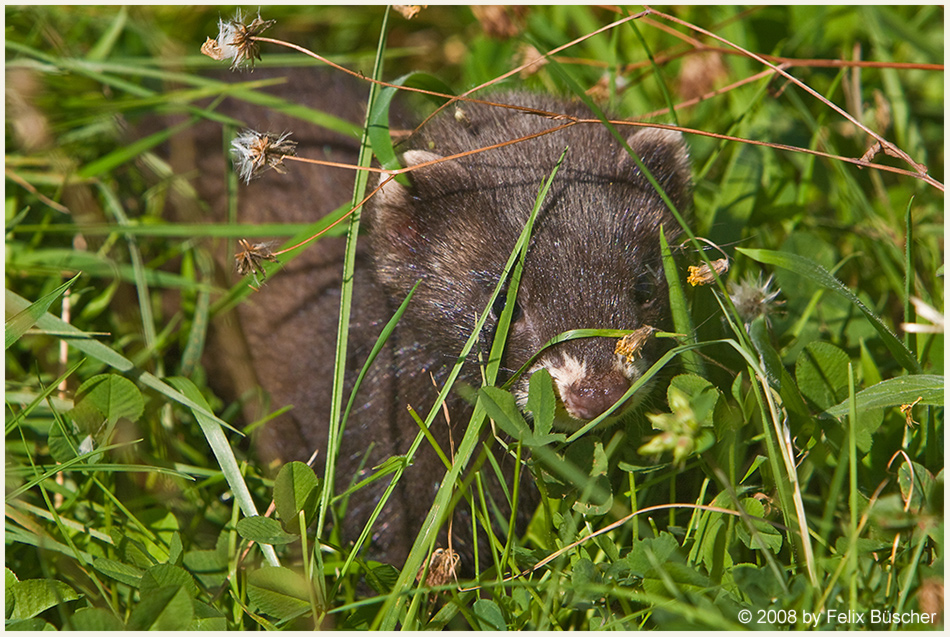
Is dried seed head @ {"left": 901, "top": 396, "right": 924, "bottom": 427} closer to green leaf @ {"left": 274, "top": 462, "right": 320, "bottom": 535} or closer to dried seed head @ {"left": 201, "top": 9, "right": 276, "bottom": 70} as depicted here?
green leaf @ {"left": 274, "top": 462, "right": 320, "bottom": 535}

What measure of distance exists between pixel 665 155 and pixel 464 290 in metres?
1.15

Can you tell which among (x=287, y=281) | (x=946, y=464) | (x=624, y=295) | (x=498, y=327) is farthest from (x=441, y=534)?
(x=946, y=464)

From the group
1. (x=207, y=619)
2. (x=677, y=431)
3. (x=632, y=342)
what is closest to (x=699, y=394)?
(x=632, y=342)

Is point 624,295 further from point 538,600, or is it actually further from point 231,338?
point 231,338

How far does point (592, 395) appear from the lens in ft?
9.20

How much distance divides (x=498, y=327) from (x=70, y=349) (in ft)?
7.88

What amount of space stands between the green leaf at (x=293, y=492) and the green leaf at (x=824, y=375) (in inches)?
77.6

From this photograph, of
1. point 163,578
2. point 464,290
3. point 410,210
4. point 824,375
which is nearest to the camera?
point 163,578

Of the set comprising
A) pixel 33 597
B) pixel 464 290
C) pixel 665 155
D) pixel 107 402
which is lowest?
pixel 33 597

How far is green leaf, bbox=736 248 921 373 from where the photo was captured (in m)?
3.00

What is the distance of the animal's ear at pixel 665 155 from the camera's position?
11.6 feet

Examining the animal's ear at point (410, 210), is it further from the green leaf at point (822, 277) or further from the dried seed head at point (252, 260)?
the green leaf at point (822, 277)

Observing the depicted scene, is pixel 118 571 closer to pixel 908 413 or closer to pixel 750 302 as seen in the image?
pixel 750 302

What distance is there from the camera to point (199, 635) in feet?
8.44
